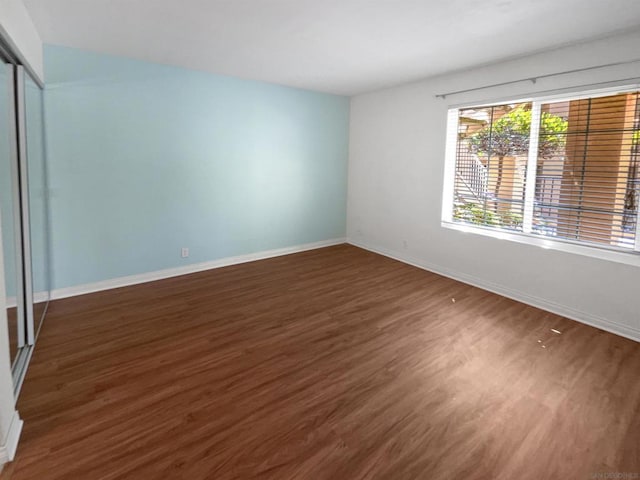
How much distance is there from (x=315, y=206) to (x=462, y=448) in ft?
14.2

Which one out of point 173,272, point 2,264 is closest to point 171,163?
point 173,272

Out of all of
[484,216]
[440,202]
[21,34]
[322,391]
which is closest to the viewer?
[322,391]

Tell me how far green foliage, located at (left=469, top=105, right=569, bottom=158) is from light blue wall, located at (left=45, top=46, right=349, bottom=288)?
7.94ft

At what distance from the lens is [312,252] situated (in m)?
5.55

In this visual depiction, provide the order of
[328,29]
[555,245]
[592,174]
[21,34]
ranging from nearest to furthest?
[21,34]
[328,29]
[592,174]
[555,245]

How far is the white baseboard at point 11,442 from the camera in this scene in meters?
1.58

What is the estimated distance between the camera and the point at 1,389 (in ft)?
5.19

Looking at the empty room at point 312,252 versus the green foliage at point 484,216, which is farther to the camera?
the green foliage at point 484,216

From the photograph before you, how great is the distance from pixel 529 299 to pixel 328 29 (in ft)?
11.0

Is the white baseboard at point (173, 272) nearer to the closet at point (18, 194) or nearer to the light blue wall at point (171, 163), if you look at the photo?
the light blue wall at point (171, 163)

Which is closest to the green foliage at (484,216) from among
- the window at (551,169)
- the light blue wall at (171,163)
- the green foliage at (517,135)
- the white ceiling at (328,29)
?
the window at (551,169)

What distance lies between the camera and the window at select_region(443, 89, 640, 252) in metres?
3.08

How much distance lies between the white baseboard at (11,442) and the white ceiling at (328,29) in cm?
274

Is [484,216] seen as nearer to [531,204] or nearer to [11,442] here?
[531,204]
